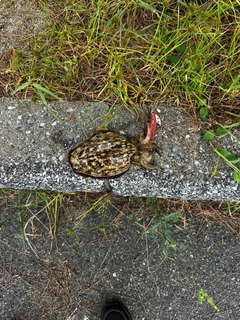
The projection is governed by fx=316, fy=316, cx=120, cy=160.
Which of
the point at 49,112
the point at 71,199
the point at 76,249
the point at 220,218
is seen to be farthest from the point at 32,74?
the point at 220,218

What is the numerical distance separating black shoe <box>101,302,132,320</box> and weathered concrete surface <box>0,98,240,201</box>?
91 cm

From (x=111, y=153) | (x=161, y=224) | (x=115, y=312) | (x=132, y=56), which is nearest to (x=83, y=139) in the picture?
(x=111, y=153)

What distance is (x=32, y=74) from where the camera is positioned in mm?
1921

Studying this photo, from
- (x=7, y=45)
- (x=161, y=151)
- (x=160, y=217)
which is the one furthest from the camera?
(x=160, y=217)

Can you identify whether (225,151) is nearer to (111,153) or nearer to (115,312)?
(111,153)

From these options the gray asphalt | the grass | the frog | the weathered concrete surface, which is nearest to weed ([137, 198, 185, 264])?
the gray asphalt

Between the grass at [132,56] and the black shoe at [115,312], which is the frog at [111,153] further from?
the black shoe at [115,312]

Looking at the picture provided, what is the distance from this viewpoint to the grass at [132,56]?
1.87 m

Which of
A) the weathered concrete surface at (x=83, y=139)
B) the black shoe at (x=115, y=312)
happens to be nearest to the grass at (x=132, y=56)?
the weathered concrete surface at (x=83, y=139)

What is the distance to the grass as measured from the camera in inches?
73.5

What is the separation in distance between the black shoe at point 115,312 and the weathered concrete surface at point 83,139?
3.00 ft

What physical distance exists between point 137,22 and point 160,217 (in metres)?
1.27

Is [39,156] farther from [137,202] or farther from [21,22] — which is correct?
[21,22]

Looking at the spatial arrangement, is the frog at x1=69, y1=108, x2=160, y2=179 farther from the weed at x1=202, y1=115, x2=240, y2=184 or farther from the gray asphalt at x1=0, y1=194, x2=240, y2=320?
the gray asphalt at x1=0, y1=194, x2=240, y2=320
